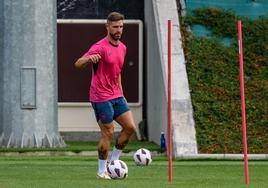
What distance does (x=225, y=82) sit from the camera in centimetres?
2656

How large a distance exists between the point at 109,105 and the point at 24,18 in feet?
30.8

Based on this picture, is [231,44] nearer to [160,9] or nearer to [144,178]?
[160,9]

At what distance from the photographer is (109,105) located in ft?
54.4

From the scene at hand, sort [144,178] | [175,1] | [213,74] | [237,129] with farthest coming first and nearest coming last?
[175,1] < [213,74] < [237,129] < [144,178]

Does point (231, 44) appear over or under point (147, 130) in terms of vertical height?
over

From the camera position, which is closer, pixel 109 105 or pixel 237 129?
pixel 109 105

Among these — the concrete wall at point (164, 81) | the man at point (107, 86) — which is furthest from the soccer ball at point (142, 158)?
the concrete wall at point (164, 81)

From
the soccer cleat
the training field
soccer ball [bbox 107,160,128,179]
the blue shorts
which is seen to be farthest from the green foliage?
soccer ball [bbox 107,160,128,179]

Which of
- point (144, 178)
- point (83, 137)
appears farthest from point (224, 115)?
point (144, 178)

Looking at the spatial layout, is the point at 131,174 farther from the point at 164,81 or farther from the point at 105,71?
the point at 164,81

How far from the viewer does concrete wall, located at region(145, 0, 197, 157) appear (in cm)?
2444

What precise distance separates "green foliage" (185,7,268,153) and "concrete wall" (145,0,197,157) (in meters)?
0.30

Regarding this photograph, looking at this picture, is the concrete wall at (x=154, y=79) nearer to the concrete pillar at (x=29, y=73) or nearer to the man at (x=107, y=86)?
the concrete pillar at (x=29, y=73)

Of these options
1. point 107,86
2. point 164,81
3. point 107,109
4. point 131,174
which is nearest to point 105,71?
point 107,86
